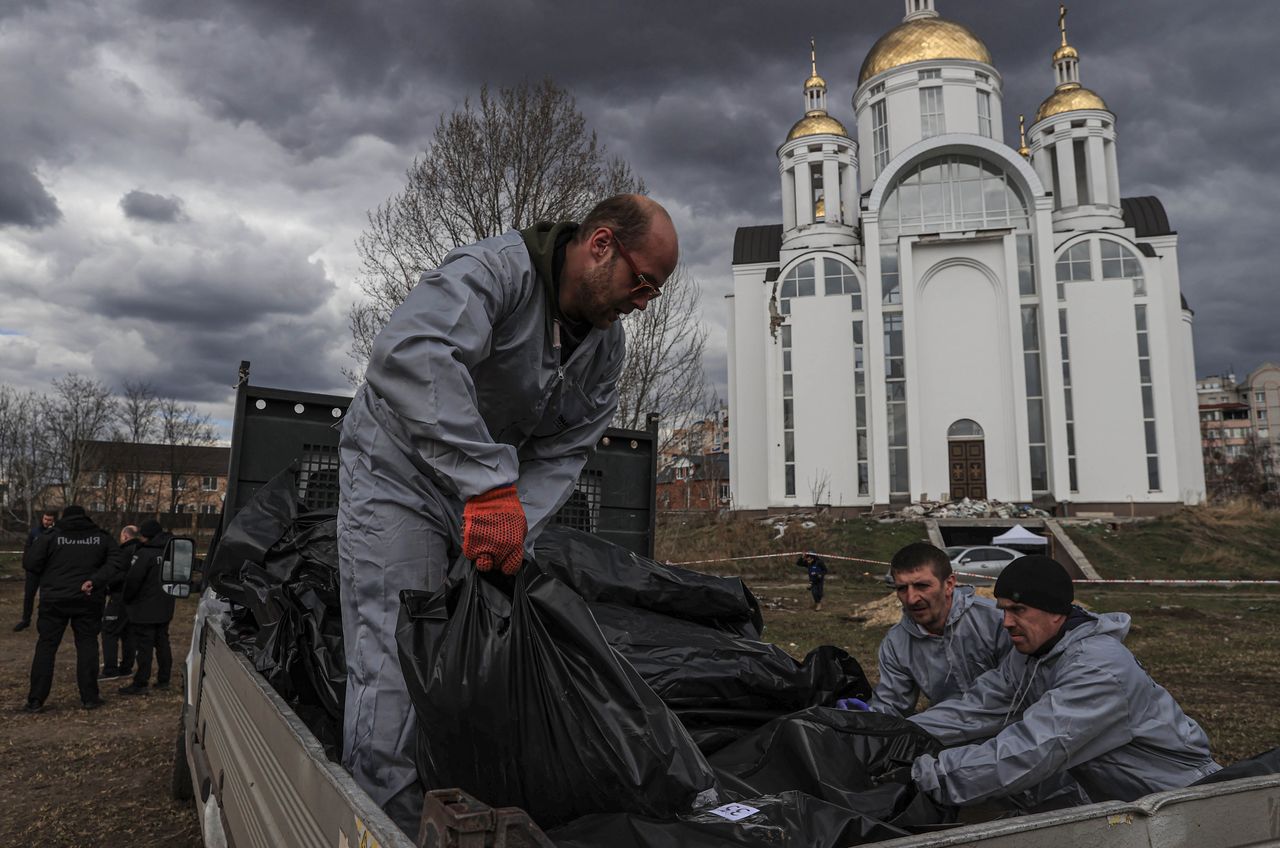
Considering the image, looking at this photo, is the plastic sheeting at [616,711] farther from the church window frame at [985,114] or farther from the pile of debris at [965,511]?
the church window frame at [985,114]

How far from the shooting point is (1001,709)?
9.53 feet

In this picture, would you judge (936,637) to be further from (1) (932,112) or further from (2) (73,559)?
(1) (932,112)

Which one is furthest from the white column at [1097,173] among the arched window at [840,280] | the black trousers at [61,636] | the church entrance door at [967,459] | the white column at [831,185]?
the black trousers at [61,636]

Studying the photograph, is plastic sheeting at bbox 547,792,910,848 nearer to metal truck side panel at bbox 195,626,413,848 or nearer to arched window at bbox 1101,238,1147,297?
metal truck side panel at bbox 195,626,413,848

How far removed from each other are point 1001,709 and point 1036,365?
3365cm

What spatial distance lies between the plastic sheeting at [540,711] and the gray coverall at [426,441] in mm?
322

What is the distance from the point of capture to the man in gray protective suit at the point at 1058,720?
7.31ft

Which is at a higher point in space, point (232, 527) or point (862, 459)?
point (862, 459)

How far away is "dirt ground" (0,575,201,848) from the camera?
4422 mm

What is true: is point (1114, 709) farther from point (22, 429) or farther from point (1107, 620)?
point (22, 429)

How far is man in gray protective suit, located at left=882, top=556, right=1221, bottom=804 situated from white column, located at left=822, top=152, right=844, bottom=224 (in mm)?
36171

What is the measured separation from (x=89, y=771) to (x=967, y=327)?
33.2 metres

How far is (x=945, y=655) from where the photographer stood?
3486 mm

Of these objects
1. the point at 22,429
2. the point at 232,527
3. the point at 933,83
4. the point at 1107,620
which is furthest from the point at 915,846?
the point at 22,429
